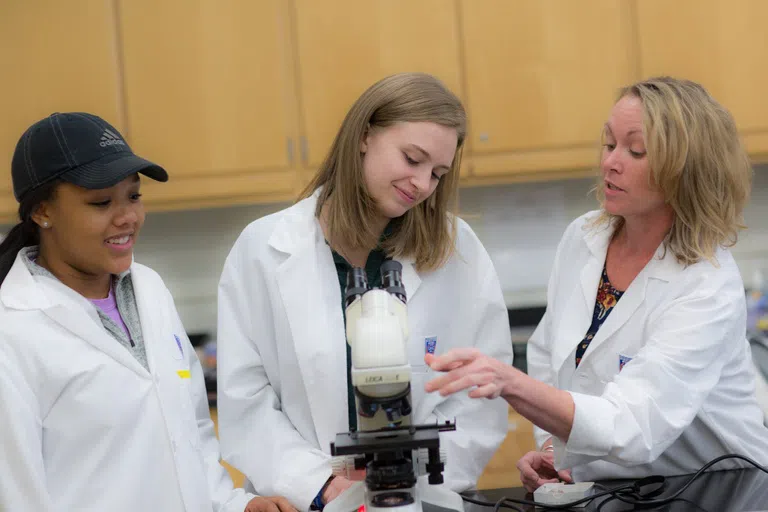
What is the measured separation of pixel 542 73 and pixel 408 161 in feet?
5.50

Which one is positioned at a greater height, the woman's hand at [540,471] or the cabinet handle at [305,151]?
the cabinet handle at [305,151]

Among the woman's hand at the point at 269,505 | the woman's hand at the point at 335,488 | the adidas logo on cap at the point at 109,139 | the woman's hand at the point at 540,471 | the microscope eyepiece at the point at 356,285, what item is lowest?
the woman's hand at the point at 540,471

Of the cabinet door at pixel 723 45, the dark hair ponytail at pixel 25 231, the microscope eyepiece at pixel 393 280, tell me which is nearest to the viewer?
the microscope eyepiece at pixel 393 280

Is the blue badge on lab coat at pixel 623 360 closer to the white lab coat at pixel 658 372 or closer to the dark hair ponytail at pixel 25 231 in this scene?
the white lab coat at pixel 658 372

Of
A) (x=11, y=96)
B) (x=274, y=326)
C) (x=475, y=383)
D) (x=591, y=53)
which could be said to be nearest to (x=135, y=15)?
(x=11, y=96)

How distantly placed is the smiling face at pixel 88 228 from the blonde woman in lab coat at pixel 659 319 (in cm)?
67

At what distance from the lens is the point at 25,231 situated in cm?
131

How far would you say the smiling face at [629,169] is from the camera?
56.1 inches

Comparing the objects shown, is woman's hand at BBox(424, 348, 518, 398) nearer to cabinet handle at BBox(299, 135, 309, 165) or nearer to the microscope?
the microscope

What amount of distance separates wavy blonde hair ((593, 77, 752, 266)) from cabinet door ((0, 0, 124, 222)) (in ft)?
6.93

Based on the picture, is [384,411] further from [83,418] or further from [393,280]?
[83,418]

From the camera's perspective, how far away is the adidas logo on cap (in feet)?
4.18

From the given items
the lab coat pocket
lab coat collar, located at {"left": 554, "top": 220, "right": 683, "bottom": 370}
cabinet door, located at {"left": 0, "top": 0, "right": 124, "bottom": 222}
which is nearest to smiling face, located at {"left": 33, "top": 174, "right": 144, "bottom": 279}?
the lab coat pocket

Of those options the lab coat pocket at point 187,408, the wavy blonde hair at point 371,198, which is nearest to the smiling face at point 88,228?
the lab coat pocket at point 187,408
